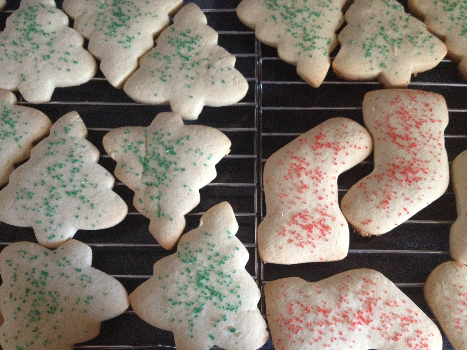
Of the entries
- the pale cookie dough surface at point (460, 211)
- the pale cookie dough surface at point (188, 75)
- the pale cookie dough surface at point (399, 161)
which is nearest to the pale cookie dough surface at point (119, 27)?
the pale cookie dough surface at point (188, 75)

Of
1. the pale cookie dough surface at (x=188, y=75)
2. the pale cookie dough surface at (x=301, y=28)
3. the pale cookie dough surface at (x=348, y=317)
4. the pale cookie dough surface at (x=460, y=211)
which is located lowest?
the pale cookie dough surface at (x=348, y=317)

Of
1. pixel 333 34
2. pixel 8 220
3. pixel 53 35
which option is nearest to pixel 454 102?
pixel 333 34

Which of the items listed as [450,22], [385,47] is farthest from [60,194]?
[450,22]

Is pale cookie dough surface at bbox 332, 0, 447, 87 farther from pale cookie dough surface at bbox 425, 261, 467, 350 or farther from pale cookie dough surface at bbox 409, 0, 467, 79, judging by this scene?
pale cookie dough surface at bbox 425, 261, 467, 350

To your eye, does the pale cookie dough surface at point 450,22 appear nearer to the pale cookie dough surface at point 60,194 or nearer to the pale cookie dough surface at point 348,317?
the pale cookie dough surface at point 348,317

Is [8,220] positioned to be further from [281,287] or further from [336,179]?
[336,179]
